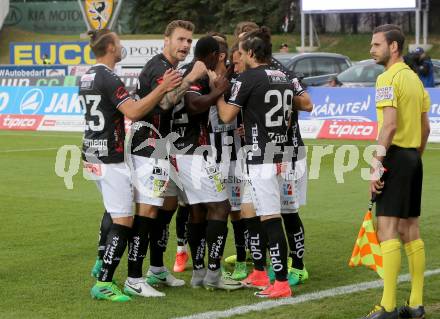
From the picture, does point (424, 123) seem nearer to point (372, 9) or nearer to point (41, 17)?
point (372, 9)

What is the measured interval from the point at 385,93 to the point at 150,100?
187 cm

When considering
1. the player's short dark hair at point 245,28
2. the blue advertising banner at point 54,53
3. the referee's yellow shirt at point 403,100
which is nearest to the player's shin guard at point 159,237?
the player's short dark hair at point 245,28

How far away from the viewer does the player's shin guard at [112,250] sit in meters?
7.93

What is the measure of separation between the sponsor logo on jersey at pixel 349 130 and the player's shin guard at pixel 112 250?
13818mm

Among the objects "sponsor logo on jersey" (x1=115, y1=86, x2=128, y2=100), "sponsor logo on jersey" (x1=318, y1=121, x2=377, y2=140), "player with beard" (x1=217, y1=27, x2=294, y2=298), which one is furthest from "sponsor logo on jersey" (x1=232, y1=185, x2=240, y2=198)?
"sponsor logo on jersey" (x1=318, y1=121, x2=377, y2=140)

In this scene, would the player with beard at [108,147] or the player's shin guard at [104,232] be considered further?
the player's shin guard at [104,232]

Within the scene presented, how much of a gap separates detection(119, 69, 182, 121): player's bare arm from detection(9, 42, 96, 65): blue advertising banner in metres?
35.8

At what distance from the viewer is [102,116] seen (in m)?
7.84

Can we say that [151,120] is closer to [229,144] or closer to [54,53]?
[229,144]

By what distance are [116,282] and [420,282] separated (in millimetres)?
2791

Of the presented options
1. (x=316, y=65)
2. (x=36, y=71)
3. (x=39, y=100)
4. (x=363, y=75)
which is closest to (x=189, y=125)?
(x=39, y=100)

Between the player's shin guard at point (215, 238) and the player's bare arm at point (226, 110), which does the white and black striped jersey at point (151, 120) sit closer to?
the player's bare arm at point (226, 110)

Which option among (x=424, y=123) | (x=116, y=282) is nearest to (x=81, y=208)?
(x=116, y=282)

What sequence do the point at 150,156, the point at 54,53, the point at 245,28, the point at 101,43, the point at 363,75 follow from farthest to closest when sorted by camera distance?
the point at 54,53, the point at 363,75, the point at 245,28, the point at 150,156, the point at 101,43
